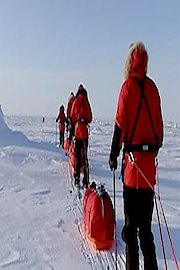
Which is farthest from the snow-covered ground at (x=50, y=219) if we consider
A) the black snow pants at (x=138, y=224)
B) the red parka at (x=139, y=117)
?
the red parka at (x=139, y=117)

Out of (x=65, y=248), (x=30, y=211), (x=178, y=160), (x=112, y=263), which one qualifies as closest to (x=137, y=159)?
(x=112, y=263)

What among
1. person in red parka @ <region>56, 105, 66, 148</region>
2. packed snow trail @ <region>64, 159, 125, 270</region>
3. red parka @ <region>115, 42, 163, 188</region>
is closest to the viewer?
red parka @ <region>115, 42, 163, 188</region>

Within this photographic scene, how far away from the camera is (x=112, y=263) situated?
4.25 m

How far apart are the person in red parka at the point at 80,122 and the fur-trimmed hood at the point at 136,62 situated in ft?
13.1

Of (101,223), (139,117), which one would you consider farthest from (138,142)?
(101,223)

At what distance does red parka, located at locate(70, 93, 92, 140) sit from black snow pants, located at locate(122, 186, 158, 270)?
13.5ft

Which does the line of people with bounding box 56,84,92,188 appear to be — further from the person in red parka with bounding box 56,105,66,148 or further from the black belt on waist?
the person in red parka with bounding box 56,105,66,148

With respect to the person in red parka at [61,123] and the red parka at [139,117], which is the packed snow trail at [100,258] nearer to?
the red parka at [139,117]

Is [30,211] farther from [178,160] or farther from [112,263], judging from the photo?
[178,160]

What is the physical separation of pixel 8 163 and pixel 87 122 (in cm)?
485

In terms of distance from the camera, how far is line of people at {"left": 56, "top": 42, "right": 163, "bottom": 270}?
3.58m

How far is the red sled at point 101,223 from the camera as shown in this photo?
15.2ft

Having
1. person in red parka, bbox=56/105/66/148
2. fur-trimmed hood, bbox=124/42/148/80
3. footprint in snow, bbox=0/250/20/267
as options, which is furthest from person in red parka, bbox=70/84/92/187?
person in red parka, bbox=56/105/66/148

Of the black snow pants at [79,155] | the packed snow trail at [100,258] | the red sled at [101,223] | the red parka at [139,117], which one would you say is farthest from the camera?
the black snow pants at [79,155]
